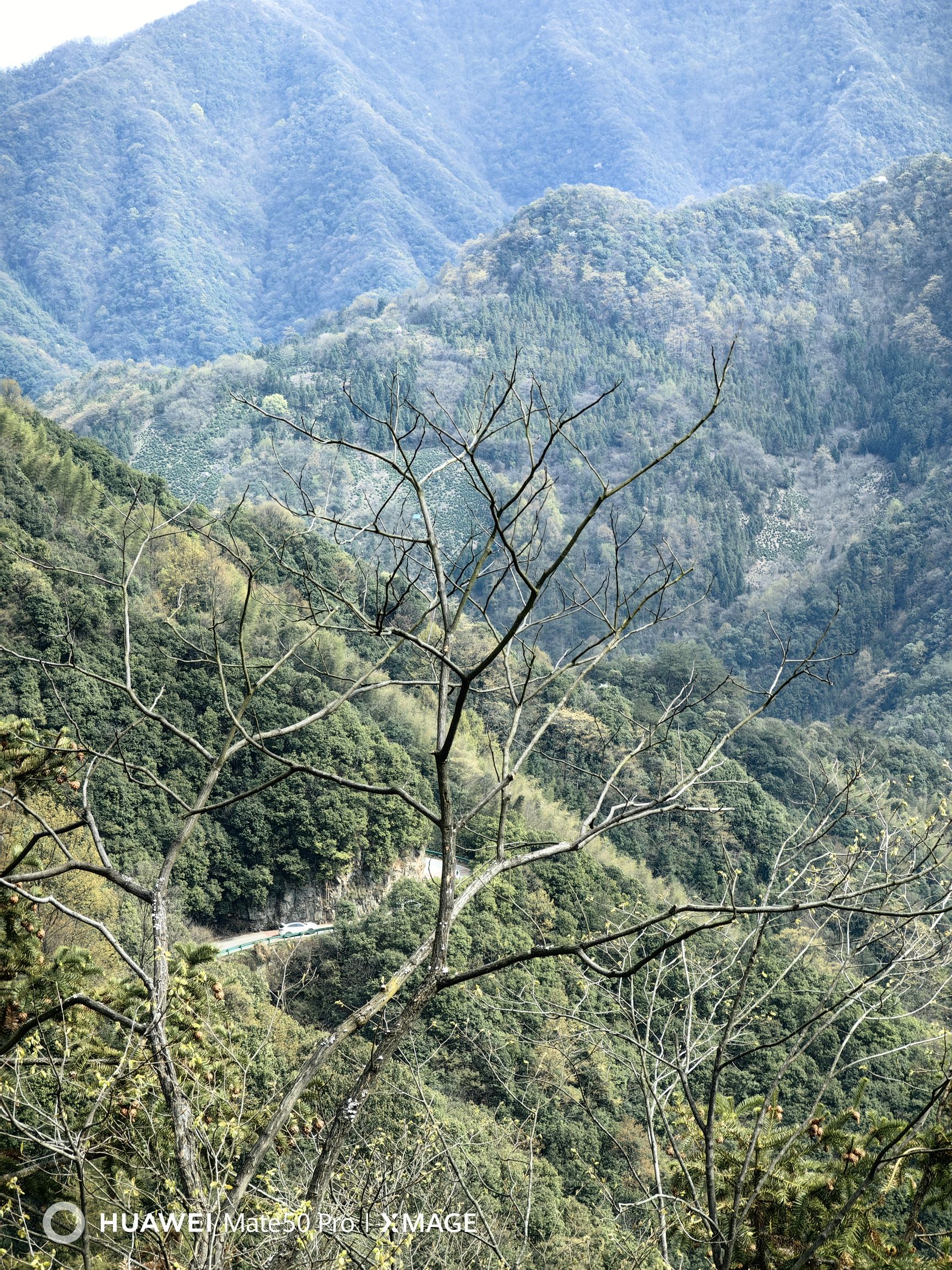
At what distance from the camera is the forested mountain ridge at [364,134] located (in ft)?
379

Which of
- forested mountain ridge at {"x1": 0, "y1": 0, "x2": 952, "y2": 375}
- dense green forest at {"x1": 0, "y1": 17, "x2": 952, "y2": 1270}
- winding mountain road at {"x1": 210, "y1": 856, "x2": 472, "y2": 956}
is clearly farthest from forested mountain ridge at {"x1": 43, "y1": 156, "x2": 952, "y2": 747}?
winding mountain road at {"x1": 210, "y1": 856, "x2": 472, "y2": 956}

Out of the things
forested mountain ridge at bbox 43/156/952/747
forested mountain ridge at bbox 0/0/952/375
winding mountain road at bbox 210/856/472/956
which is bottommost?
winding mountain road at bbox 210/856/472/956

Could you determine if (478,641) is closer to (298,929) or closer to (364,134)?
(298,929)

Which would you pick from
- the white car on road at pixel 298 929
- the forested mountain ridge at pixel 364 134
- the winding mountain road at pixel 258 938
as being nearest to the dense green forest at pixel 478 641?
the winding mountain road at pixel 258 938

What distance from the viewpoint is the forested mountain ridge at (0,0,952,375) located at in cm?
11550

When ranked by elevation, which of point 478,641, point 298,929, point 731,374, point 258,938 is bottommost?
point 258,938

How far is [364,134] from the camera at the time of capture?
5758 inches

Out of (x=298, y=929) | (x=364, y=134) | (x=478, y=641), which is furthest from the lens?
(x=364, y=134)

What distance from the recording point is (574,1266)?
1052 centimetres

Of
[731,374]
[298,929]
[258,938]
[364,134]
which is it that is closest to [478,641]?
[298,929]

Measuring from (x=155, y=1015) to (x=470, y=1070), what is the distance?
14.3 metres

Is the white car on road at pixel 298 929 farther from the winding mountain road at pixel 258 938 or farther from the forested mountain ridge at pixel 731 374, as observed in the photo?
the forested mountain ridge at pixel 731 374

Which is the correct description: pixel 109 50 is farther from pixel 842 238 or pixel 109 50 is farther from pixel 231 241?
pixel 842 238

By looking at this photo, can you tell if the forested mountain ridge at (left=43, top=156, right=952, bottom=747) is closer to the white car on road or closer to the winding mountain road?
the white car on road
